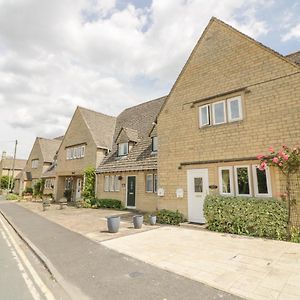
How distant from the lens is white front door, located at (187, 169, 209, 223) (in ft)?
39.6

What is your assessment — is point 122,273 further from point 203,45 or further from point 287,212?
point 203,45

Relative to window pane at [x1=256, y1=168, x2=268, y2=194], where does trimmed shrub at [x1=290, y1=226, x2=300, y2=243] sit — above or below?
below

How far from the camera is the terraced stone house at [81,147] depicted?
2380cm

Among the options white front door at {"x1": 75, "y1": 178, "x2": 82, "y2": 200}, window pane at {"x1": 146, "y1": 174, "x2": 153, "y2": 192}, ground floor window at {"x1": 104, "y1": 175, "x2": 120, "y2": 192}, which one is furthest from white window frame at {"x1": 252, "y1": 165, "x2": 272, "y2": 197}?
white front door at {"x1": 75, "y1": 178, "x2": 82, "y2": 200}

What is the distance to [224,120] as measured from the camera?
1182 cm

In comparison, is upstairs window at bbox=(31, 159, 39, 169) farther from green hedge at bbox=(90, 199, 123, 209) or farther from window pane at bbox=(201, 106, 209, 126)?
window pane at bbox=(201, 106, 209, 126)

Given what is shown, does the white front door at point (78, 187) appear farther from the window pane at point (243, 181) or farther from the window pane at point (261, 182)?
the window pane at point (261, 182)

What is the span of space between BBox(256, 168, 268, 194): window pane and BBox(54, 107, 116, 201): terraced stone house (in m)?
16.3

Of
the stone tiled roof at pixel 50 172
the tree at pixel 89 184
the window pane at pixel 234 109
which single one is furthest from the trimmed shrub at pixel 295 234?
the stone tiled roof at pixel 50 172

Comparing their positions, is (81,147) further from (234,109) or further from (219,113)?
(234,109)

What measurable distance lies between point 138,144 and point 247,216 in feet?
41.7

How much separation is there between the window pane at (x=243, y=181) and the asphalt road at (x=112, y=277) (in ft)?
20.2

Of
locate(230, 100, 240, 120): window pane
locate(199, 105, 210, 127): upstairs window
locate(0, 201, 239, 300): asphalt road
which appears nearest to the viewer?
locate(0, 201, 239, 300): asphalt road

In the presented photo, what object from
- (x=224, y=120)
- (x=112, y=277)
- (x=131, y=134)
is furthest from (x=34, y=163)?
(x=112, y=277)
